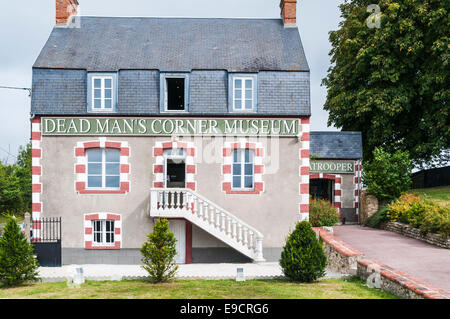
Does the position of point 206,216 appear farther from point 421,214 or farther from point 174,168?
point 421,214

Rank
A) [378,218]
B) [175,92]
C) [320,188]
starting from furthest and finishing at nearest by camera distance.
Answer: [320,188]
[378,218]
[175,92]

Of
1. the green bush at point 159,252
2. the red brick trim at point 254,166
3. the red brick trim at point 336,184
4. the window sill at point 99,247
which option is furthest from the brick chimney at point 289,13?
the window sill at point 99,247

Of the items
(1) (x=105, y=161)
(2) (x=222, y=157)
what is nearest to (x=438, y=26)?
(2) (x=222, y=157)

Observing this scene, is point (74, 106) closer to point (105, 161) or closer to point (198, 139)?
point (105, 161)

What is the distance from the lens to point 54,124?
51.7 ft

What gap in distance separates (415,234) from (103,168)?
12882 millimetres

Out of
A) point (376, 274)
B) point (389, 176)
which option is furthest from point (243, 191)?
point (389, 176)

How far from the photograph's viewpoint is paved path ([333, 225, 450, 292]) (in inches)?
450

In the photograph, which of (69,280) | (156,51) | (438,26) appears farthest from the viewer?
(438,26)

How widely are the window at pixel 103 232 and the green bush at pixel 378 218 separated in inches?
503

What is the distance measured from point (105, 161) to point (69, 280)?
4.97 metres

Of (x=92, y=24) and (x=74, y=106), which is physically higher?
(x=92, y=24)

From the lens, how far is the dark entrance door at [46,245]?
15094 millimetres

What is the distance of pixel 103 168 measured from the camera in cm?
1597
